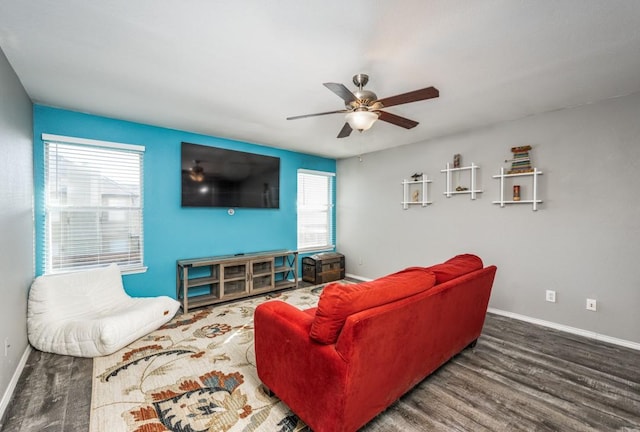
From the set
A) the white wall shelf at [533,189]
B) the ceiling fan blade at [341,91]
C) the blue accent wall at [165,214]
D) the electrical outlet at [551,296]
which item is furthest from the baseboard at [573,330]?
the blue accent wall at [165,214]

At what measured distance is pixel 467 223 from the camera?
387 cm

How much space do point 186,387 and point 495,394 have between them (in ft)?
7.39

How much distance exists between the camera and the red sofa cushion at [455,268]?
2.12m

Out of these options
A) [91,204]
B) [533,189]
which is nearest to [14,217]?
[91,204]

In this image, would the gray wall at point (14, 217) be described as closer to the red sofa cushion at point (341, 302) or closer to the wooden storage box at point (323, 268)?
the red sofa cushion at point (341, 302)

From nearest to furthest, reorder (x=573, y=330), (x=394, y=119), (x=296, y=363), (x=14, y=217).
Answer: (x=296, y=363) → (x=14, y=217) → (x=394, y=119) → (x=573, y=330)

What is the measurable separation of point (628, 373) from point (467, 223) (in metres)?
2.04

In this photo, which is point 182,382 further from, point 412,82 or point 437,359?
point 412,82

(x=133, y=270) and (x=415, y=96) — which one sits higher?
(x=415, y=96)

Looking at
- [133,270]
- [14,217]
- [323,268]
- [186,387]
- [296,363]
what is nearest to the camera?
[296,363]

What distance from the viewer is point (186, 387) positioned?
2062 millimetres

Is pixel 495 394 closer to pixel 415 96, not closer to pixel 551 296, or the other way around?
pixel 551 296

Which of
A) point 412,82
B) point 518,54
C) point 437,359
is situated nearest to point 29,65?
point 412,82

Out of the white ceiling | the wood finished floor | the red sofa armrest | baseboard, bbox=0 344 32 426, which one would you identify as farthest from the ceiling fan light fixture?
baseboard, bbox=0 344 32 426
